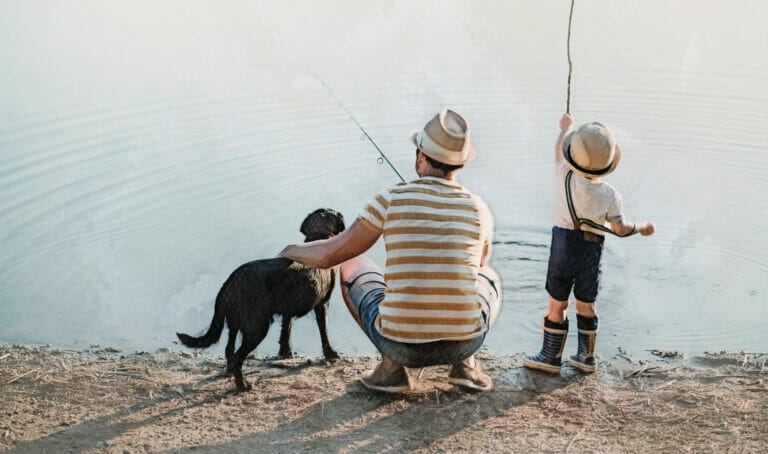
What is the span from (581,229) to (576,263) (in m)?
0.18

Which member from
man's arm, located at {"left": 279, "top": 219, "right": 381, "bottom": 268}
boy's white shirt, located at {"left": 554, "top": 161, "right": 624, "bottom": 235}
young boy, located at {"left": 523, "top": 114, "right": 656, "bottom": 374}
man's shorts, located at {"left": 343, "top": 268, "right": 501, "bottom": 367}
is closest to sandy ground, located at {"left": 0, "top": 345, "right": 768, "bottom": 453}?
young boy, located at {"left": 523, "top": 114, "right": 656, "bottom": 374}

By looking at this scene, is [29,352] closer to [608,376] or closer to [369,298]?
[369,298]

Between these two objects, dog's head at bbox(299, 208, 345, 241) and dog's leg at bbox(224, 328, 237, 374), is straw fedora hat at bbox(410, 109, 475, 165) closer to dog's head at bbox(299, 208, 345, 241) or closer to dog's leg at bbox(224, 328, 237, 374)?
dog's head at bbox(299, 208, 345, 241)

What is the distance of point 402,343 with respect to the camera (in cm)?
403

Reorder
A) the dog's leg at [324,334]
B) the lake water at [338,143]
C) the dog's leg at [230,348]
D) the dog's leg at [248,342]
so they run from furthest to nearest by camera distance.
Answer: the lake water at [338,143] → the dog's leg at [324,334] → the dog's leg at [230,348] → the dog's leg at [248,342]

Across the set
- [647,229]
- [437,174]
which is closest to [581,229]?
[647,229]

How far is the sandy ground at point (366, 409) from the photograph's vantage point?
13.1ft

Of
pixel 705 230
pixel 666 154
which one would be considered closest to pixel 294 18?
pixel 666 154

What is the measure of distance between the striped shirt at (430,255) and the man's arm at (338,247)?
0.05 meters

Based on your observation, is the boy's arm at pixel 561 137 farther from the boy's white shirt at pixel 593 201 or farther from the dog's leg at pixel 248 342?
the dog's leg at pixel 248 342

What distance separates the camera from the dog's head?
4.66m

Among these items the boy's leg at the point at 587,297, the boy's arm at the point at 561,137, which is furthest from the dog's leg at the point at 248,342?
the boy's arm at the point at 561,137

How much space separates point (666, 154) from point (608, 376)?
484 cm

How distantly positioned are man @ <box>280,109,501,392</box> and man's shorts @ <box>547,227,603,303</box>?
0.54m
